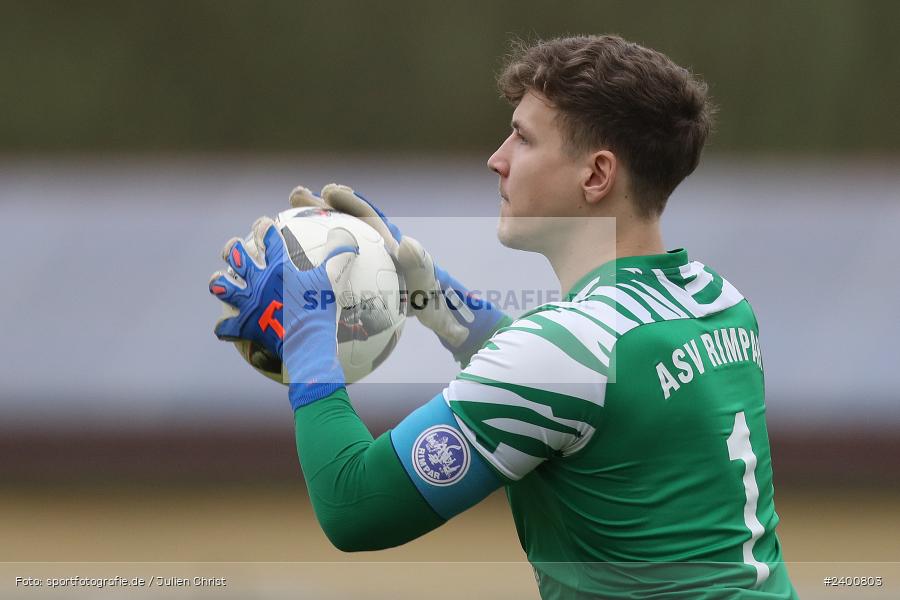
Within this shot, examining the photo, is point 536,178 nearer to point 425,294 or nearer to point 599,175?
point 599,175

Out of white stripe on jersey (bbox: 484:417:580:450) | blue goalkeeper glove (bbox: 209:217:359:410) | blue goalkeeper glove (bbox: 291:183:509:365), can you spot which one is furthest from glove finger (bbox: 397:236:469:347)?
white stripe on jersey (bbox: 484:417:580:450)

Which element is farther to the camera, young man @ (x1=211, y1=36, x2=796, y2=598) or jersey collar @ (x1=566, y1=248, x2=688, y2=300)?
jersey collar @ (x1=566, y1=248, x2=688, y2=300)

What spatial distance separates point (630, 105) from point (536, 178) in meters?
0.22

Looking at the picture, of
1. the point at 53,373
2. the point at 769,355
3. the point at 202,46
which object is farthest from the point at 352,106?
the point at 769,355

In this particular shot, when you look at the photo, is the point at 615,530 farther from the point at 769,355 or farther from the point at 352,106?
the point at 352,106

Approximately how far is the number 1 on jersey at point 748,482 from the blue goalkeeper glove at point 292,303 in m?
0.72

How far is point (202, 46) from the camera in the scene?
7.85 m

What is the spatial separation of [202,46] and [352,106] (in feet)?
4.38

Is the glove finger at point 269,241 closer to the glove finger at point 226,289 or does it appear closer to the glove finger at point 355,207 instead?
the glove finger at point 226,289

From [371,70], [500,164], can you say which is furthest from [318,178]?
[500,164]

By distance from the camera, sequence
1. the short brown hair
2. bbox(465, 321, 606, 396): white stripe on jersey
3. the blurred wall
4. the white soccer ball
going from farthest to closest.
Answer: the blurred wall < the white soccer ball < the short brown hair < bbox(465, 321, 606, 396): white stripe on jersey

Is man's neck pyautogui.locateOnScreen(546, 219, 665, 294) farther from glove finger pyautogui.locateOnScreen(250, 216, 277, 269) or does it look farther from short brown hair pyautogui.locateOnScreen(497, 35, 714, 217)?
glove finger pyautogui.locateOnScreen(250, 216, 277, 269)

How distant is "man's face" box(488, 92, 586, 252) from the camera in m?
1.86

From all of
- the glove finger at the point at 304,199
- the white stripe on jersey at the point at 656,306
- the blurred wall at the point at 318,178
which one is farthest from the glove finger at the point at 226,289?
the blurred wall at the point at 318,178
